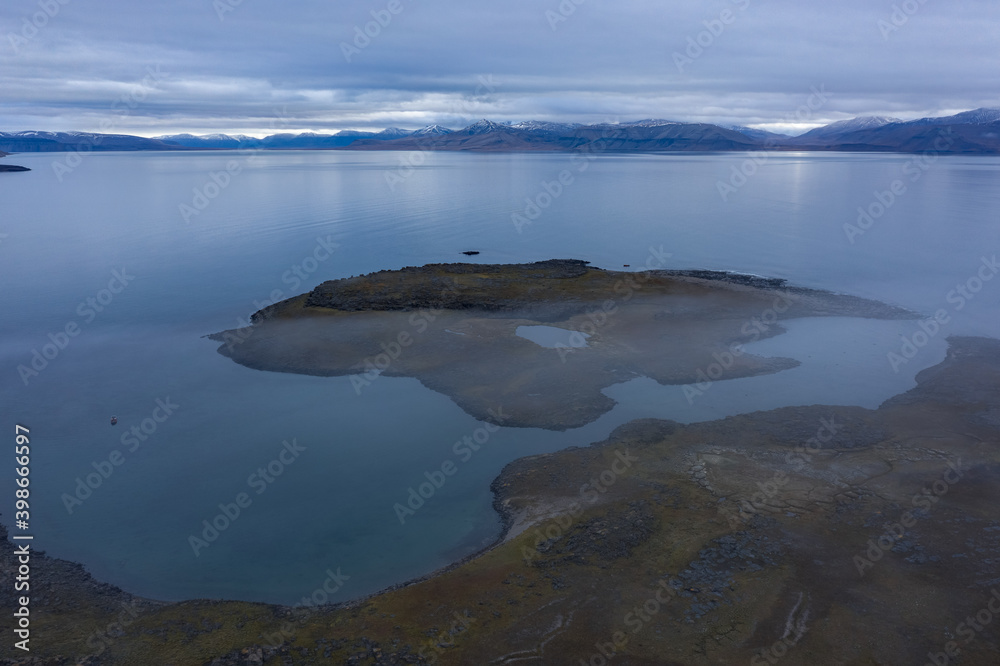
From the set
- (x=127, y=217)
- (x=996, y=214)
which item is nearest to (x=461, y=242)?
(x=127, y=217)

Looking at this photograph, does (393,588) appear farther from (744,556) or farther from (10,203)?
(10,203)

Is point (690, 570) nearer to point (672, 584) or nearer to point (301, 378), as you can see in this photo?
point (672, 584)

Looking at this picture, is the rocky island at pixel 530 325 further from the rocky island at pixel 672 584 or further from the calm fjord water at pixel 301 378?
the rocky island at pixel 672 584

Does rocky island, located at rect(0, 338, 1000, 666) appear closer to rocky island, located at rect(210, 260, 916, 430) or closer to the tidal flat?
the tidal flat

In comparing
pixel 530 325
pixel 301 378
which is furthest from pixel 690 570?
pixel 530 325

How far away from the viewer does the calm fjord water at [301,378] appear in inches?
601

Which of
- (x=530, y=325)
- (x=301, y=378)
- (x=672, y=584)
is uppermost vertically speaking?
(x=530, y=325)

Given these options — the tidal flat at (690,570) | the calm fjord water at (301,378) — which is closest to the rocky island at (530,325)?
the calm fjord water at (301,378)

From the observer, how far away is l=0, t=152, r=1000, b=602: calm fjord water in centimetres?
1526

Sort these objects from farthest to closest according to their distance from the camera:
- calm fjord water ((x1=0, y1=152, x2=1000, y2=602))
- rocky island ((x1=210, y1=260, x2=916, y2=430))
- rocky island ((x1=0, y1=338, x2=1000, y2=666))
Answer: rocky island ((x1=210, y1=260, x2=916, y2=430)), calm fjord water ((x1=0, y1=152, x2=1000, y2=602)), rocky island ((x1=0, y1=338, x2=1000, y2=666))

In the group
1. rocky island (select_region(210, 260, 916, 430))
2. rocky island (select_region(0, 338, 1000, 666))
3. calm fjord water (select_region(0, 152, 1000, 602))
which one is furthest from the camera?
rocky island (select_region(210, 260, 916, 430))

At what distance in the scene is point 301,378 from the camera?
24281 mm

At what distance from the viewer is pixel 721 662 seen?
1080cm

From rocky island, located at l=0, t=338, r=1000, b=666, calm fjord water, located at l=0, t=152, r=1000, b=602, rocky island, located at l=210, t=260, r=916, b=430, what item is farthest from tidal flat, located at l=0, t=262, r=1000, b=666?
rocky island, located at l=210, t=260, r=916, b=430
